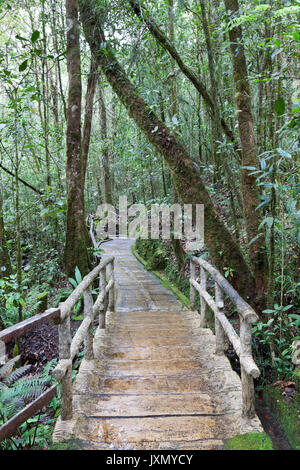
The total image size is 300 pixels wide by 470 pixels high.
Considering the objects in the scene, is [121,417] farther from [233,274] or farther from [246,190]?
[246,190]

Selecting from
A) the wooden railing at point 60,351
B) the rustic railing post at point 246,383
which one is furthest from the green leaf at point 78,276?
the rustic railing post at point 246,383

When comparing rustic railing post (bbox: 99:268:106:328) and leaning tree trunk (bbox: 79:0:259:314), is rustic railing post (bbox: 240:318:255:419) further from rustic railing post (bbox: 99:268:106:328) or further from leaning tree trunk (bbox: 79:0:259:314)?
rustic railing post (bbox: 99:268:106:328)

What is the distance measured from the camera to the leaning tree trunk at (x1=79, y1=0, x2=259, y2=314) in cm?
493

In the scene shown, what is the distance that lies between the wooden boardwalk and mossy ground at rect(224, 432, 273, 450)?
0.21 ft

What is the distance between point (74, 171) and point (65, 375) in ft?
17.6

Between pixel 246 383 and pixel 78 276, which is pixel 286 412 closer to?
pixel 246 383

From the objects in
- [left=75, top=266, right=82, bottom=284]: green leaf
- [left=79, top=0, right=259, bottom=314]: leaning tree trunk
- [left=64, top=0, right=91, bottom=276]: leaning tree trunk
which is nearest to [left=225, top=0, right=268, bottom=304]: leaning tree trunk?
[left=79, top=0, right=259, bottom=314]: leaning tree trunk

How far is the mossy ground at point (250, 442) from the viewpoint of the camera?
2.41 metres

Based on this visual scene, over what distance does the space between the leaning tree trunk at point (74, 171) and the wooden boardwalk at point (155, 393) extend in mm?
2576

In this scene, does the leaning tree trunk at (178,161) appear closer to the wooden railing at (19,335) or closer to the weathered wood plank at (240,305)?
the weathered wood plank at (240,305)

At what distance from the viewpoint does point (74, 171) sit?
24.3 feet

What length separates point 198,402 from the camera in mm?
3072

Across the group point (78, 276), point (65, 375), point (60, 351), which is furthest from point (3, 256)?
point (65, 375)

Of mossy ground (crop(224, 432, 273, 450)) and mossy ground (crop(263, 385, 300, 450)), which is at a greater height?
mossy ground (crop(224, 432, 273, 450))
